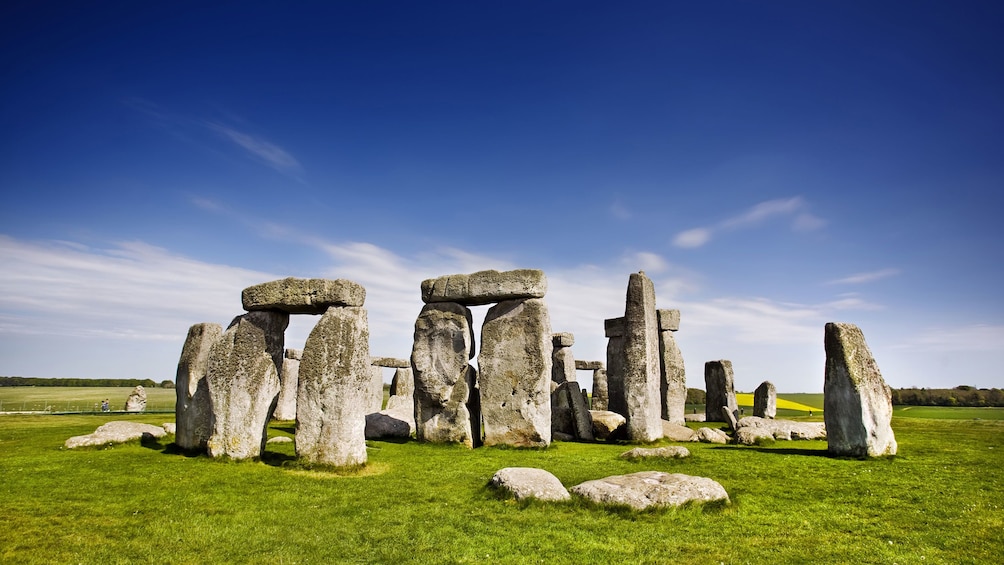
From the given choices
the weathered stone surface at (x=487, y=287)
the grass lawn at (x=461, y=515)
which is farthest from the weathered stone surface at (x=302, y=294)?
the weathered stone surface at (x=487, y=287)

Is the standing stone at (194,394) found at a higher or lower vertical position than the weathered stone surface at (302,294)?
lower

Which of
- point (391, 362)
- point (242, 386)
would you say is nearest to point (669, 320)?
point (391, 362)

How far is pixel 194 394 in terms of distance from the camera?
1221 cm

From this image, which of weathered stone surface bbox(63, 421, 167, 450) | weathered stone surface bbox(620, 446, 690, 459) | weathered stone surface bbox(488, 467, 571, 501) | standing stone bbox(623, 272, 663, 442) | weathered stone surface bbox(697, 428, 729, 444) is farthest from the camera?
standing stone bbox(623, 272, 663, 442)

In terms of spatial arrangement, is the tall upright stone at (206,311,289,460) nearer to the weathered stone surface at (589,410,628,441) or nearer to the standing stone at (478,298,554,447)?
the standing stone at (478,298,554,447)

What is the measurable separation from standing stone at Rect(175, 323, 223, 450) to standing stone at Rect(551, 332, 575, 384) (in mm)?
15545

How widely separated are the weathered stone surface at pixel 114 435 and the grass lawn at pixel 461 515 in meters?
1.12

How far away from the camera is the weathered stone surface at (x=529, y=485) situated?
7742 millimetres

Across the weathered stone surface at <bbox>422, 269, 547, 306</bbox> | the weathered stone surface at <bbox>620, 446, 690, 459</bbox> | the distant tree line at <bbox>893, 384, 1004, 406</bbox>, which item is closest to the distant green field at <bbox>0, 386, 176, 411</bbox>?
the weathered stone surface at <bbox>422, 269, 547, 306</bbox>

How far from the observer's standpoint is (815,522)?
6926 mm

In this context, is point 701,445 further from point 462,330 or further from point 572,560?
point 572,560

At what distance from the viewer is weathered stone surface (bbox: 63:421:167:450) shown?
1267cm

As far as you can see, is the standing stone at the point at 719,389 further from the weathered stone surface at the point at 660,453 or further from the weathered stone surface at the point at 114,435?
the weathered stone surface at the point at 114,435

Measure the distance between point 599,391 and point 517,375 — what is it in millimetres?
14238
